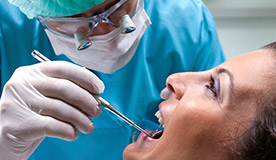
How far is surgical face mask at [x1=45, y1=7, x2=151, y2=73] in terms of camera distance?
3.65ft

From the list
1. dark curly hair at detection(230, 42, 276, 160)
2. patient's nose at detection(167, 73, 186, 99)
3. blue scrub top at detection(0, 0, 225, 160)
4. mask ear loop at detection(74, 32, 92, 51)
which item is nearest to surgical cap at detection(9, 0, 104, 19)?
mask ear loop at detection(74, 32, 92, 51)

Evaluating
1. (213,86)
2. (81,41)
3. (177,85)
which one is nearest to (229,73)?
(213,86)

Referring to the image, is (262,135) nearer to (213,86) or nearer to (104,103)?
(213,86)

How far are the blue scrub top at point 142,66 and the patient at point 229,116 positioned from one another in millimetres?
342

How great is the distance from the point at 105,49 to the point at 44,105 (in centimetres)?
35

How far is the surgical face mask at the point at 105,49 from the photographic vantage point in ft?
3.65

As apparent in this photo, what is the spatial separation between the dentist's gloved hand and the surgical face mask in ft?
0.61

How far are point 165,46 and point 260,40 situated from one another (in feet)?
4.54

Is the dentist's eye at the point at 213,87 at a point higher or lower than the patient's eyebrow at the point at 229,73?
lower

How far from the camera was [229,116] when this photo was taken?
0.87m

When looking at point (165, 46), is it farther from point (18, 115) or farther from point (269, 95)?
point (18, 115)

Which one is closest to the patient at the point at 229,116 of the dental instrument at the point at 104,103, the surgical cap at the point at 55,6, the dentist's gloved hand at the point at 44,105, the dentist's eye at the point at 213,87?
the dentist's eye at the point at 213,87

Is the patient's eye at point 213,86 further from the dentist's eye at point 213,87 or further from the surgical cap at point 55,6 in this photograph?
the surgical cap at point 55,6

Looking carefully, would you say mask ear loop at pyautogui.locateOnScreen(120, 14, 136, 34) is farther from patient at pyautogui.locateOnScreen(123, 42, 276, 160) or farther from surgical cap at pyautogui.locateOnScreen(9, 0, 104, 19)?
patient at pyautogui.locateOnScreen(123, 42, 276, 160)
